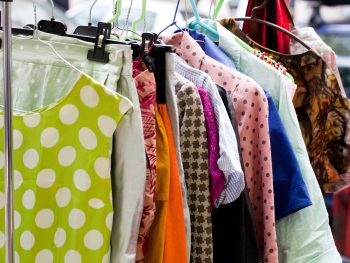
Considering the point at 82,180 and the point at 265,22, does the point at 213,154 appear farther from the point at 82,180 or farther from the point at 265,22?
the point at 265,22

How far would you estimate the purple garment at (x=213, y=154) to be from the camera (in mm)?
842

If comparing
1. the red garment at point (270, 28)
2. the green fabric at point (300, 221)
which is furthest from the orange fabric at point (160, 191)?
the red garment at point (270, 28)

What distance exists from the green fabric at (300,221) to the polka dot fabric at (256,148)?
0.09 meters

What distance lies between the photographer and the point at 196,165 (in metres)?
0.85

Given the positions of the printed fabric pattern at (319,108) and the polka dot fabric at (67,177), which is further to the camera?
the printed fabric pattern at (319,108)

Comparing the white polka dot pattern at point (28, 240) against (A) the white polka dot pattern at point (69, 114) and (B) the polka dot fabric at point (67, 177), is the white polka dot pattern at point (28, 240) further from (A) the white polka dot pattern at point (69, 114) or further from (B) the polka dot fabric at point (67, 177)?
(A) the white polka dot pattern at point (69, 114)

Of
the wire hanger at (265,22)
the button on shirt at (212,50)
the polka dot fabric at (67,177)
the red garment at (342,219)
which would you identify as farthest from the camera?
the red garment at (342,219)

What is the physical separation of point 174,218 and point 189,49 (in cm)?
40

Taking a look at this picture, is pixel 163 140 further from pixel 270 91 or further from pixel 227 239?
pixel 270 91

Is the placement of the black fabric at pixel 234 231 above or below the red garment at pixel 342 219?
above

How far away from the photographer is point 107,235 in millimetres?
707

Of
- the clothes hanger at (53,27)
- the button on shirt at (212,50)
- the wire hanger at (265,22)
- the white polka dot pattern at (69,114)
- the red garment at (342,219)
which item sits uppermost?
the wire hanger at (265,22)

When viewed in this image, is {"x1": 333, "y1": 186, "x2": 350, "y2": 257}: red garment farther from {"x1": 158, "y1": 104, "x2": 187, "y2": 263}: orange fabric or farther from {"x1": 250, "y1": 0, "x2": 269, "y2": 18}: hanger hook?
{"x1": 158, "y1": 104, "x2": 187, "y2": 263}: orange fabric

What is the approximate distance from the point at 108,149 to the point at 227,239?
33 cm
